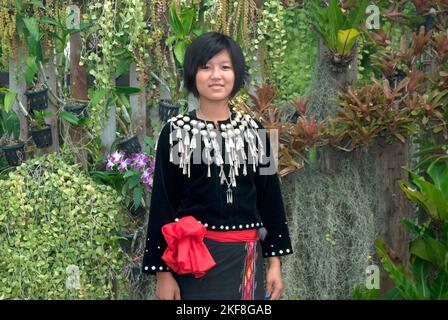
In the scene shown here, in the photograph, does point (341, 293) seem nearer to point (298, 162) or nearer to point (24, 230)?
point (298, 162)

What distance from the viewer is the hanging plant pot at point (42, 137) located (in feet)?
14.7

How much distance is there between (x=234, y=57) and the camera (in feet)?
9.41

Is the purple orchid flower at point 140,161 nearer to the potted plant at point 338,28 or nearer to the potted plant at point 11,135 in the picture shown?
the potted plant at point 11,135

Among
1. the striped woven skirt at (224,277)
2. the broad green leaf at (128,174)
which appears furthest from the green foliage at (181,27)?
the striped woven skirt at (224,277)

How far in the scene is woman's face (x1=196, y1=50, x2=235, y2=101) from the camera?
284cm

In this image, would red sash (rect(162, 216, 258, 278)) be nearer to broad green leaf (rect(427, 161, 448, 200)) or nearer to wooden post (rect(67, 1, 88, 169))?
broad green leaf (rect(427, 161, 448, 200))

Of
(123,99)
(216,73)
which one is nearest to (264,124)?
(123,99)

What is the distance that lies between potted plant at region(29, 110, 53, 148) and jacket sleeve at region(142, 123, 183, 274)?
1753 mm

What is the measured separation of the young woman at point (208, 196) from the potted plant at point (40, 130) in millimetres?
1736

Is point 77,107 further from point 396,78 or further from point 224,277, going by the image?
point 224,277

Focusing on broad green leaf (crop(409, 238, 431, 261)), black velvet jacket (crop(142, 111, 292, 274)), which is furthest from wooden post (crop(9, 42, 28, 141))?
broad green leaf (crop(409, 238, 431, 261))

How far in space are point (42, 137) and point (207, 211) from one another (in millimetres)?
Result: 1922

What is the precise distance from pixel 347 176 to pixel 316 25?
0.81 meters


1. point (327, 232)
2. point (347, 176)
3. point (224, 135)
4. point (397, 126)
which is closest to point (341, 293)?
point (327, 232)
